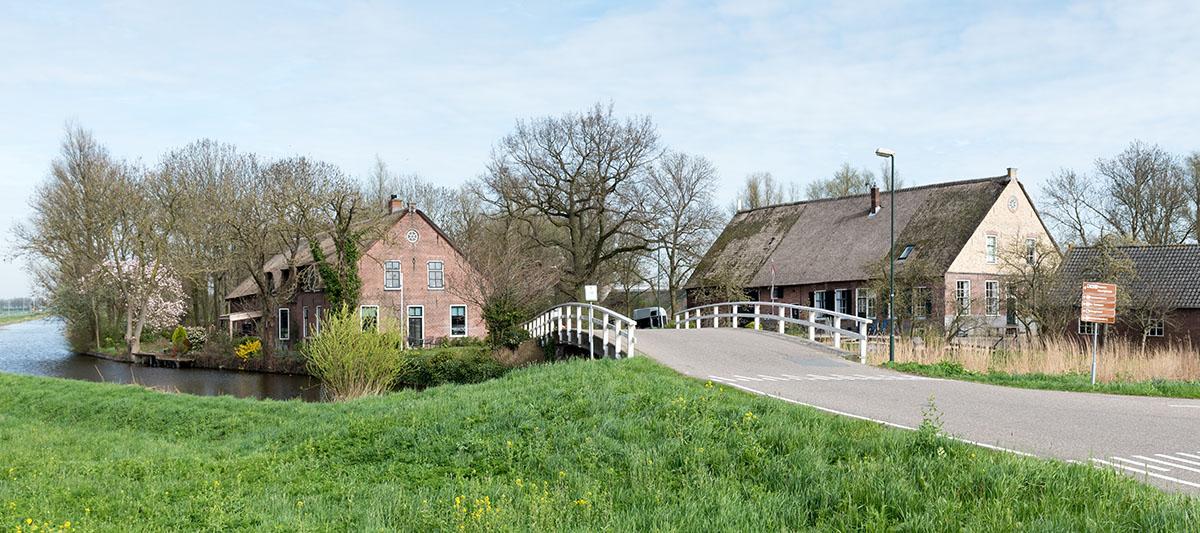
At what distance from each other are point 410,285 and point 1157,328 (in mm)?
31009

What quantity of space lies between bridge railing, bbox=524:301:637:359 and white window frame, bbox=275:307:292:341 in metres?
16.8

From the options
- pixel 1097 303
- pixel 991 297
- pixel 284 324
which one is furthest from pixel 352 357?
pixel 991 297

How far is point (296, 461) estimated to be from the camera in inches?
Result: 428

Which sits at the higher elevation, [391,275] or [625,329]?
[391,275]

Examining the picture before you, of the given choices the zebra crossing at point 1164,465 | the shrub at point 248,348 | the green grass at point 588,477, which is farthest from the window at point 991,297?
the shrub at point 248,348

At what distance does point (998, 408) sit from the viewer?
Result: 11.9 metres

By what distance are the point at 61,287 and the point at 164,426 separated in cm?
3786

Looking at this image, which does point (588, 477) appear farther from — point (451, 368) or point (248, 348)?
point (248, 348)

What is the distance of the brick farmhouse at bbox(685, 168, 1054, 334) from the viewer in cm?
3578

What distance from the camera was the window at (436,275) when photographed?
42562 mm

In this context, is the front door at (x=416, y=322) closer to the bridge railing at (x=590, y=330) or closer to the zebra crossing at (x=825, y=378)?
the bridge railing at (x=590, y=330)

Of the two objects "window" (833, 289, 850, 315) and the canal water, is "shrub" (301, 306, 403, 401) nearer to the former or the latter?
the canal water

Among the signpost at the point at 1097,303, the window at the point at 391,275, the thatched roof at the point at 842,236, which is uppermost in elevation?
the thatched roof at the point at 842,236

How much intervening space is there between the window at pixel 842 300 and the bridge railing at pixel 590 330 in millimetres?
13087
